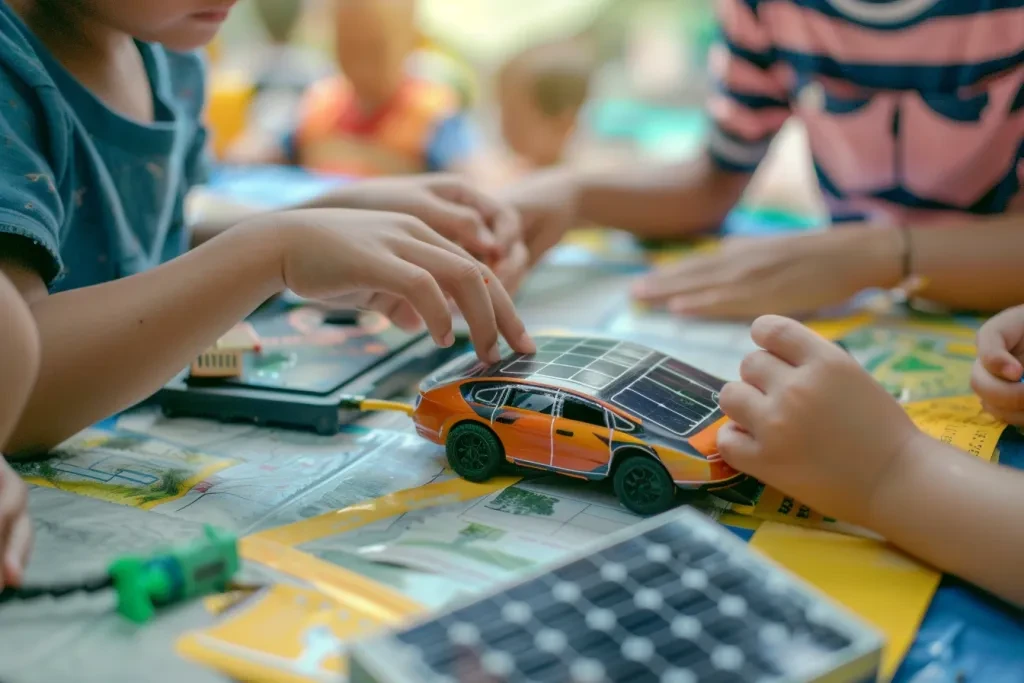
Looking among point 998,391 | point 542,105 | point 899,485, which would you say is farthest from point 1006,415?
point 542,105

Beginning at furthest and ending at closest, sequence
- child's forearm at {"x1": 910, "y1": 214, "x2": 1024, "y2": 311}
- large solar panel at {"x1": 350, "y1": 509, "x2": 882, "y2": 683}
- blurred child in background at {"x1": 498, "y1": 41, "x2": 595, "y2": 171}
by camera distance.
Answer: blurred child in background at {"x1": 498, "y1": 41, "x2": 595, "y2": 171}
child's forearm at {"x1": 910, "y1": 214, "x2": 1024, "y2": 311}
large solar panel at {"x1": 350, "y1": 509, "x2": 882, "y2": 683}

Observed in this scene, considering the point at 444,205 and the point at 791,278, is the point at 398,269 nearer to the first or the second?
the point at 444,205

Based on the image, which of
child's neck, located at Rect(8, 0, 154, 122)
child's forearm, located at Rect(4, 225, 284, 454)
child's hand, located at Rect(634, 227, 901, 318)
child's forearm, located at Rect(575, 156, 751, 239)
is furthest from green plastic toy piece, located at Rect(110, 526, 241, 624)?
child's forearm, located at Rect(575, 156, 751, 239)

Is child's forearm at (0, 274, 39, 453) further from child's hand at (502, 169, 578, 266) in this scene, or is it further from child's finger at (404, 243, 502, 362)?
child's hand at (502, 169, 578, 266)

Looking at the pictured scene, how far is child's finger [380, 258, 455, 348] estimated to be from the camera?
1.50ft

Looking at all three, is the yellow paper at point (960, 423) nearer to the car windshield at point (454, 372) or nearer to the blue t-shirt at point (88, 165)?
the car windshield at point (454, 372)

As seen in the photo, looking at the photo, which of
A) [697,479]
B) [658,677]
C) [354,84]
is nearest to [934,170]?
[697,479]

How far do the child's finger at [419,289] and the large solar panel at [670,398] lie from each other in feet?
0.32

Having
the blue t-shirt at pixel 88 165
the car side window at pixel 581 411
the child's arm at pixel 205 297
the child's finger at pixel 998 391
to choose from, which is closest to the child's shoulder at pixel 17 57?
the blue t-shirt at pixel 88 165

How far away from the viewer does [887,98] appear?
2.48 ft

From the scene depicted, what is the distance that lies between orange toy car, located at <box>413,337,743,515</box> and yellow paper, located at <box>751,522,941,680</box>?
0.04 m

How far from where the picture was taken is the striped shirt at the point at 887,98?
27.7 inches

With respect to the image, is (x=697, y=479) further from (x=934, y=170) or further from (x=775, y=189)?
(x=775, y=189)

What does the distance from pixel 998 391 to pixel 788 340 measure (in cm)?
16
